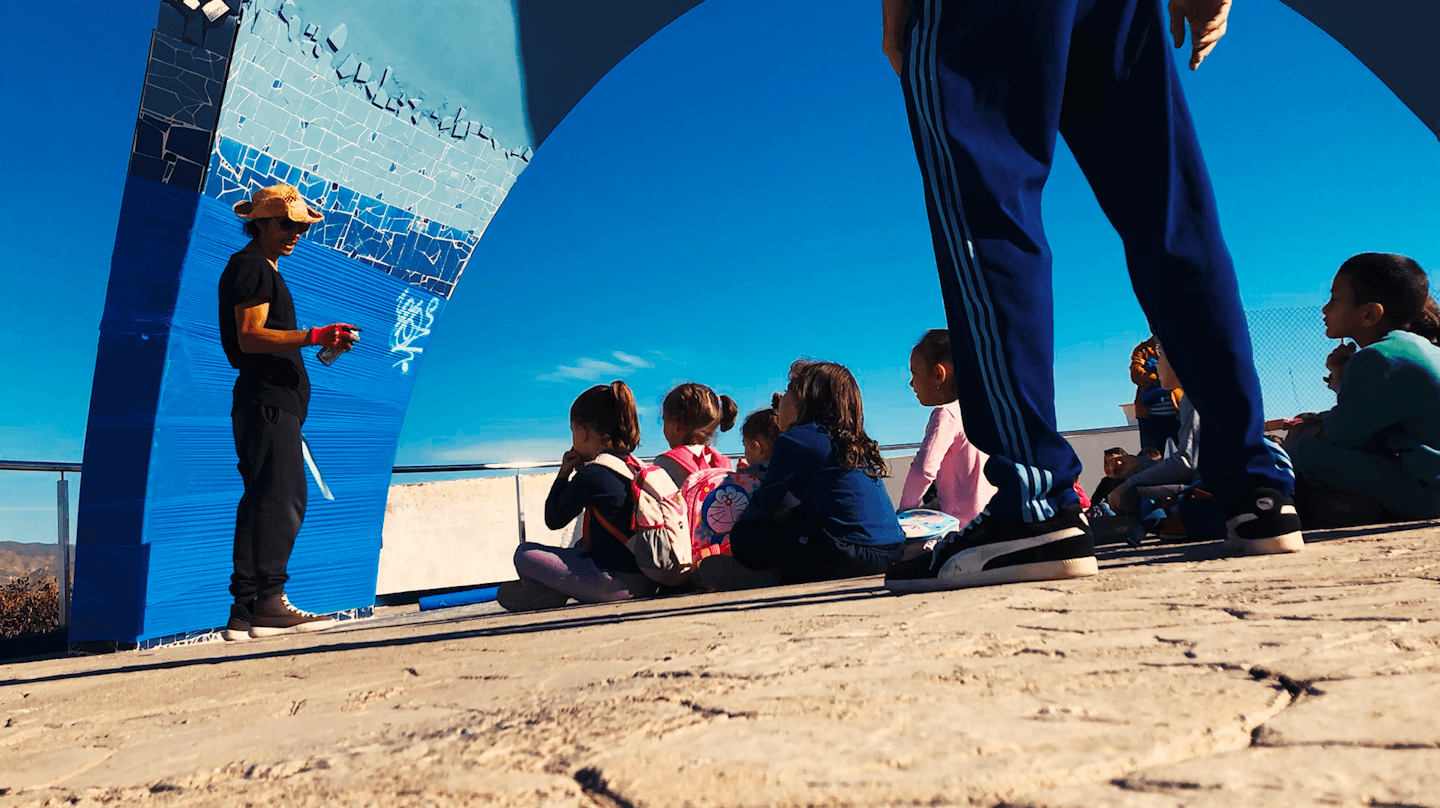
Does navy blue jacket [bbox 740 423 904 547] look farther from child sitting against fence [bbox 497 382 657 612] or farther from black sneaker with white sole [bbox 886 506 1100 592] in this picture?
black sneaker with white sole [bbox 886 506 1100 592]

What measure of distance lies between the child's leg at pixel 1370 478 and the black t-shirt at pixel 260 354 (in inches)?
135

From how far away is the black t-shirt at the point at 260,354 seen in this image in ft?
9.83

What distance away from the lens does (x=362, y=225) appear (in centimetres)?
543

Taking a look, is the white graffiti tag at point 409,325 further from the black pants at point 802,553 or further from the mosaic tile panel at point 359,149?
the black pants at point 802,553

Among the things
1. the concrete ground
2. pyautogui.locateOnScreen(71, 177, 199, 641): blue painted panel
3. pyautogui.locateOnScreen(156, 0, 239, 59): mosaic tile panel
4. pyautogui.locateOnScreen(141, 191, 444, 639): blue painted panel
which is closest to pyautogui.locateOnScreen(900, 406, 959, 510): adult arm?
the concrete ground

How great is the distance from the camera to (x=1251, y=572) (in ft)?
4.58

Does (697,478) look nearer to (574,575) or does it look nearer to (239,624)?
(574,575)

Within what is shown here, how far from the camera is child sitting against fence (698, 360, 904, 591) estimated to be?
9.91ft

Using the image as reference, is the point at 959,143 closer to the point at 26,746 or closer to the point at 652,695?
the point at 652,695

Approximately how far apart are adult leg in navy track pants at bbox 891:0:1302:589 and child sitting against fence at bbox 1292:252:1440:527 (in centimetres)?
93

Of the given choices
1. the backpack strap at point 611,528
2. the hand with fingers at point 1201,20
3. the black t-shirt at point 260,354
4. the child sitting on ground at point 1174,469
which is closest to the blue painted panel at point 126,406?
the black t-shirt at point 260,354

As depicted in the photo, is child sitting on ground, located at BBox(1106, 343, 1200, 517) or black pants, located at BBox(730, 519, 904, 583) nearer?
black pants, located at BBox(730, 519, 904, 583)

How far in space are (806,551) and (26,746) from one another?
2341mm

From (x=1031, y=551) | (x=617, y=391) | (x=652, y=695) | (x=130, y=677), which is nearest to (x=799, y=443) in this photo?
(x=617, y=391)
